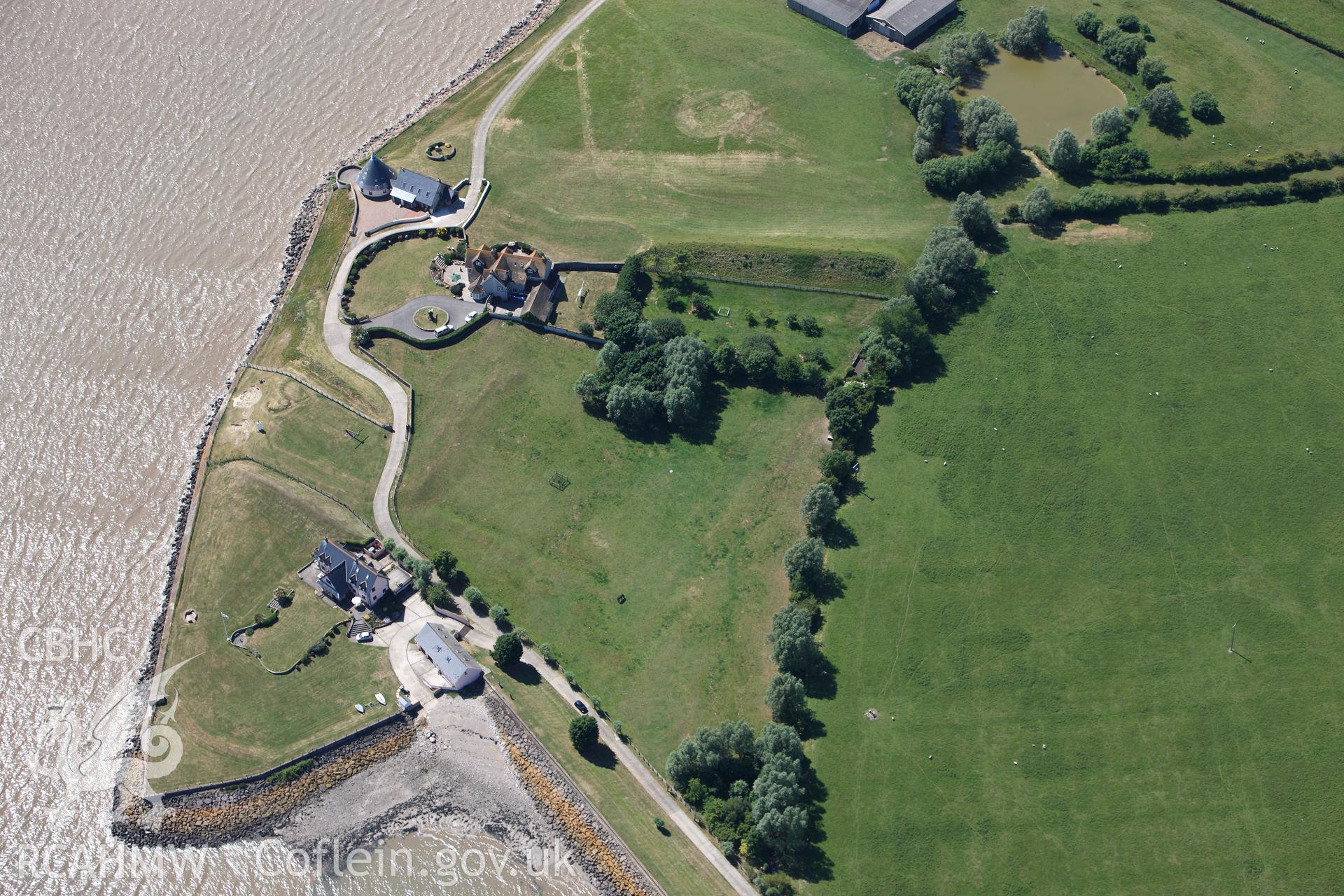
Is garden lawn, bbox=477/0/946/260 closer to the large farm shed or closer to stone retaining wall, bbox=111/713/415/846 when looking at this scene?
the large farm shed

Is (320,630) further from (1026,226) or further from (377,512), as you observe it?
(1026,226)

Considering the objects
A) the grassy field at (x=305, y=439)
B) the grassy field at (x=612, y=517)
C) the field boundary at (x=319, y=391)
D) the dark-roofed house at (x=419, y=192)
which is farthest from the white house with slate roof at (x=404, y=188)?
the grassy field at (x=305, y=439)

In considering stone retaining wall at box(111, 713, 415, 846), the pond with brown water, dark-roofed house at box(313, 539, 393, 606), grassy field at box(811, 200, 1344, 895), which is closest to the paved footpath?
dark-roofed house at box(313, 539, 393, 606)

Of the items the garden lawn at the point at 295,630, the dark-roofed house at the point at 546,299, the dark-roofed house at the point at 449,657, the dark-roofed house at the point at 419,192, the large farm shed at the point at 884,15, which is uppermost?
the large farm shed at the point at 884,15

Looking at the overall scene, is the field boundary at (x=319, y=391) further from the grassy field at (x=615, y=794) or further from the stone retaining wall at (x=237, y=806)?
the stone retaining wall at (x=237, y=806)

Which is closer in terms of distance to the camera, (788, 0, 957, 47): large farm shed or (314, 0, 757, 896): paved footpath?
(314, 0, 757, 896): paved footpath

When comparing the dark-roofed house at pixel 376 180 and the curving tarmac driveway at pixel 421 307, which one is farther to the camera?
the dark-roofed house at pixel 376 180
